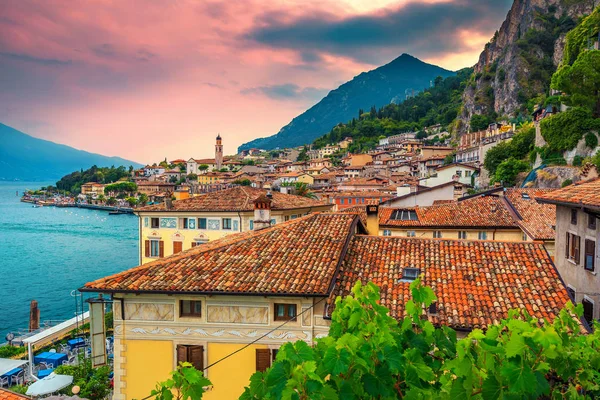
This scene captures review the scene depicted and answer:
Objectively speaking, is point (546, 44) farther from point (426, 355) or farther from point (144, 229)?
point (426, 355)

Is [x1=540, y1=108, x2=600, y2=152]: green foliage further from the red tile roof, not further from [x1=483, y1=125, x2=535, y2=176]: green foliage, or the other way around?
the red tile roof

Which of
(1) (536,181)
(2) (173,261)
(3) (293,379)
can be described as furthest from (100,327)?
(1) (536,181)

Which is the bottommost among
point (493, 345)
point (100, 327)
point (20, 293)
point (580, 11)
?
point (20, 293)

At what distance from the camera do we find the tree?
138 feet

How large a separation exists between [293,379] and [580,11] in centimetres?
13927

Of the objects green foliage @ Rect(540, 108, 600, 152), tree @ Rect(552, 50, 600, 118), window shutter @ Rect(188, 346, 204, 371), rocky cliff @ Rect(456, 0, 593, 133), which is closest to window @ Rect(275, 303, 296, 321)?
window shutter @ Rect(188, 346, 204, 371)

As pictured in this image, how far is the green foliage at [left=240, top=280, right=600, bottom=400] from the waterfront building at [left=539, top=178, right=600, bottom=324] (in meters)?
8.85

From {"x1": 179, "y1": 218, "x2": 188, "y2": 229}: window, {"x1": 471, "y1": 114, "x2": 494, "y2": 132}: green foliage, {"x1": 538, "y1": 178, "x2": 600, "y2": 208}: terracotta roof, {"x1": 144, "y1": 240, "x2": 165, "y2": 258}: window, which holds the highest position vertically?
{"x1": 471, "y1": 114, "x2": 494, "y2": 132}: green foliage

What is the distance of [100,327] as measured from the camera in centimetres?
1185

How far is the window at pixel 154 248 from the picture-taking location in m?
30.8

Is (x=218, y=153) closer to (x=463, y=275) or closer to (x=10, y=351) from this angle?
(x=10, y=351)

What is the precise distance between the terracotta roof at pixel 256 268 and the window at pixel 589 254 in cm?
716

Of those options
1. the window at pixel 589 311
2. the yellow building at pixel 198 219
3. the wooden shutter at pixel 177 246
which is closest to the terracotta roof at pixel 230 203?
the yellow building at pixel 198 219

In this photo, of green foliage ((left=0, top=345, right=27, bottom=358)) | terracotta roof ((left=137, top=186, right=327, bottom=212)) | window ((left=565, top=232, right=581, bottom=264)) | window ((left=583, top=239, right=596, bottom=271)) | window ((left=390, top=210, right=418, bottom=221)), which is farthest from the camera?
terracotta roof ((left=137, top=186, right=327, bottom=212))
